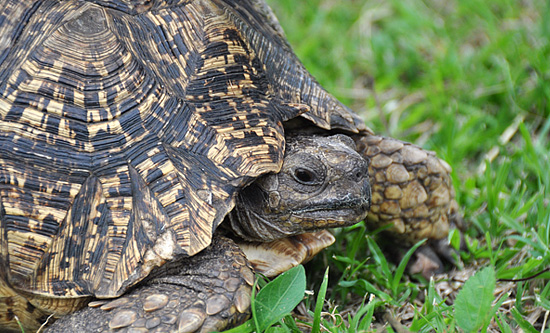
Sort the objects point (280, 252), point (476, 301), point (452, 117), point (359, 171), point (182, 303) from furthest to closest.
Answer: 1. point (452, 117)
2. point (280, 252)
3. point (359, 171)
4. point (182, 303)
5. point (476, 301)

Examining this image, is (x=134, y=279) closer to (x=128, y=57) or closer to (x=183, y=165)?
(x=183, y=165)

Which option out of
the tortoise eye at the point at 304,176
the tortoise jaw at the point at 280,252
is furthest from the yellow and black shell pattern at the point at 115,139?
the tortoise jaw at the point at 280,252

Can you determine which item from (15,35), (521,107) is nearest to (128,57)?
(15,35)

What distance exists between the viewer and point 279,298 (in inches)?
89.2

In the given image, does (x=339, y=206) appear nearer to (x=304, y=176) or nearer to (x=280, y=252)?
(x=304, y=176)

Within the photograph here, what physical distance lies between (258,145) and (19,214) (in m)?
0.97

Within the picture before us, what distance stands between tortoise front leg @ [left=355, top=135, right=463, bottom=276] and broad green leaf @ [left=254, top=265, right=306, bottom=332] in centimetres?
93

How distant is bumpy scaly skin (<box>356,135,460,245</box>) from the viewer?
3064 millimetres

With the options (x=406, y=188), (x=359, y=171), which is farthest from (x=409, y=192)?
(x=359, y=171)

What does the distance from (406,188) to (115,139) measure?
1546mm

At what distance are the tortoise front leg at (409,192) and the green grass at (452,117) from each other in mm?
151

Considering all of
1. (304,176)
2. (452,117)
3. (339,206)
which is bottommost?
(452,117)

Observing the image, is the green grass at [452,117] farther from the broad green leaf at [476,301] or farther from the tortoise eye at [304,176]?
the tortoise eye at [304,176]

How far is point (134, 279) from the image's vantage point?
7.29 feet
